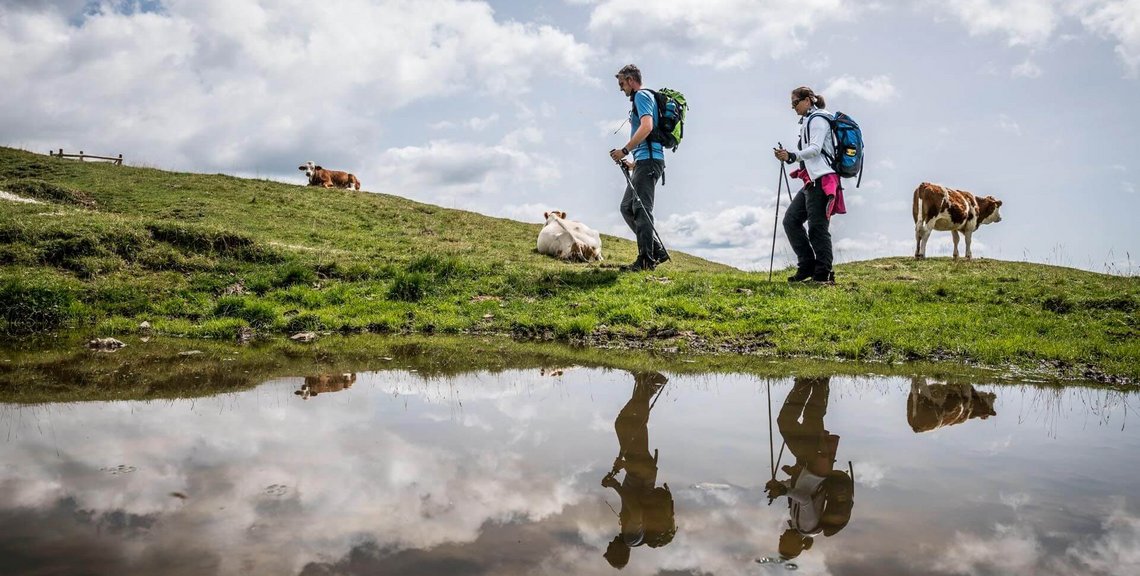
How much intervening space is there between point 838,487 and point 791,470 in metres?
0.36

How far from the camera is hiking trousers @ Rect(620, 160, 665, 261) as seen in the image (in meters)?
13.6

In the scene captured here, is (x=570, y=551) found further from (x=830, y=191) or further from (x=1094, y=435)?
(x=830, y=191)

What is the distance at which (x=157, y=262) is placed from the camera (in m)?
14.0

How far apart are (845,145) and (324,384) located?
9.55m

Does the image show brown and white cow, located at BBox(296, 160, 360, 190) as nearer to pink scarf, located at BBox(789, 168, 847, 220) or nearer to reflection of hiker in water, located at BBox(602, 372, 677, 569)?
pink scarf, located at BBox(789, 168, 847, 220)

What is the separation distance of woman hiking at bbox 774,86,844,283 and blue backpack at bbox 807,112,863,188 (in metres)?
0.06

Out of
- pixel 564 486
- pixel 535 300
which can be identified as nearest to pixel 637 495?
pixel 564 486

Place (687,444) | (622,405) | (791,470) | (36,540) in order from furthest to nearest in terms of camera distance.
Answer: (622,405), (687,444), (791,470), (36,540)

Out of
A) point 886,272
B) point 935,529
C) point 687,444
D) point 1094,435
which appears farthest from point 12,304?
point 886,272

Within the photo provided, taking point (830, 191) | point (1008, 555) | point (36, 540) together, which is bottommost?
point (36, 540)

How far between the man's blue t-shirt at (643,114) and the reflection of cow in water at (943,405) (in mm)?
7395

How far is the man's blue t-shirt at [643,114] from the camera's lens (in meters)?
13.1

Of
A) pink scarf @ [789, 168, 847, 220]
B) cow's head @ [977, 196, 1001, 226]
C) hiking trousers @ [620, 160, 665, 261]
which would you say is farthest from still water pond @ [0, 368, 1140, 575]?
cow's head @ [977, 196, 1001, 226]

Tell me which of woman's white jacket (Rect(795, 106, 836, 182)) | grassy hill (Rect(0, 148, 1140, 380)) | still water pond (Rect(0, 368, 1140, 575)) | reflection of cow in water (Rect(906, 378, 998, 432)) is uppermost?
woman's white jacket (Rect(795, 106, 836, 182))
